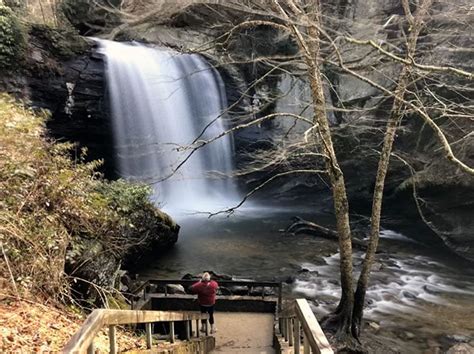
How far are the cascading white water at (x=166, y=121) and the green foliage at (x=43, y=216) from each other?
11.6m

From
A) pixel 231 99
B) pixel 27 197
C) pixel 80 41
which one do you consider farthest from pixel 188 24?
pixel 27 197

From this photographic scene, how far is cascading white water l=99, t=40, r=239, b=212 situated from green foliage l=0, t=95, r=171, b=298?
11.6m

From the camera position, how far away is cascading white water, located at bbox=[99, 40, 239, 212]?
20469mm

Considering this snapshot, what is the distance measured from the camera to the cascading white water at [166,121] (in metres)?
20.5

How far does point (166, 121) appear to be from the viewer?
848 inches

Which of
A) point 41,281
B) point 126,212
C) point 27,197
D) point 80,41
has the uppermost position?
point 80,41

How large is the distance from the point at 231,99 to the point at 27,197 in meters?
18.9

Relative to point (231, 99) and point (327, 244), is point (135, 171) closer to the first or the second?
point (231, 99)

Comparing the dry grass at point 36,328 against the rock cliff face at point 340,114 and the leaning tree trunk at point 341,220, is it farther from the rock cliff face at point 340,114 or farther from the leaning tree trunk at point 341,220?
the rock cliff face at point 340,114

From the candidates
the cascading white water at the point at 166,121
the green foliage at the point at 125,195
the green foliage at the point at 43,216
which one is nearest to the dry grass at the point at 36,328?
the green foliage at the point at 43,216

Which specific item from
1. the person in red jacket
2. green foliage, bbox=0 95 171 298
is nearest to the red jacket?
the person in red jacket

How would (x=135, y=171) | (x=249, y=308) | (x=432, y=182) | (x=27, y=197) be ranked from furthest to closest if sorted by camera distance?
(x=135, y=171) < (x=432, y=182) < (x=249, y=308) < (x=27, y=197)

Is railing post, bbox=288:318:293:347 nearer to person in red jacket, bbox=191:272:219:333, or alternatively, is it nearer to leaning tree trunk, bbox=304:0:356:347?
person in red jacket, bbox=191:272:219:333

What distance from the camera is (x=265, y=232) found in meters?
19.5
